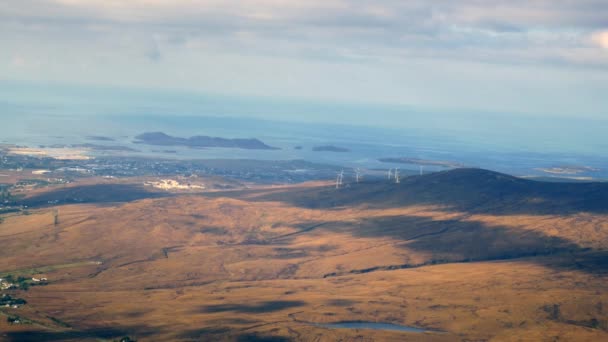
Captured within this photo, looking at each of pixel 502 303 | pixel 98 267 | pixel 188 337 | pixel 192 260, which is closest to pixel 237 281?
pixel 192 260

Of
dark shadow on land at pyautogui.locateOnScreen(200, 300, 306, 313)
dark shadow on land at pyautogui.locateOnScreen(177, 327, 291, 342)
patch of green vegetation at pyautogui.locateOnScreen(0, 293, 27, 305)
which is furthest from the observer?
dark shadow on land at pyautogui.locateOnScreen(200, 300, 306, 313)

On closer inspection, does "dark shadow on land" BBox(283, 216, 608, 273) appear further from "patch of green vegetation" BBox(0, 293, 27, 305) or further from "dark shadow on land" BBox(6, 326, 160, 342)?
"patch of green vegetation" BBox(0, 293, 27, 305)

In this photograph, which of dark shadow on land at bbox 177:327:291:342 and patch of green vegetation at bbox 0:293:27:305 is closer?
dark shadow on land at bbox 177:327:291:342

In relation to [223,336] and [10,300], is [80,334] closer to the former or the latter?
[223,336]

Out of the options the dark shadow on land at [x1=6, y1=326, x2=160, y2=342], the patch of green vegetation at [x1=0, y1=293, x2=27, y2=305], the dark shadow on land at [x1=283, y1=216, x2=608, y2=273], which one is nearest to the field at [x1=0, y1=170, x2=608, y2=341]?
the dark shadow on land at [x1=6, y1=326, x2=160, y2=342]

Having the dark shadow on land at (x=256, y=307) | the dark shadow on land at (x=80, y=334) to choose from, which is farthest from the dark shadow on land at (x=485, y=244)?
the dark shadow on land at (x=80, y=334)

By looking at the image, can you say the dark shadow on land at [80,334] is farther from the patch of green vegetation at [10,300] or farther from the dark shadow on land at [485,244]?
the dark shadow on land at [485,244]

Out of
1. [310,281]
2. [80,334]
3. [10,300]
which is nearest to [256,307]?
[310,281]
